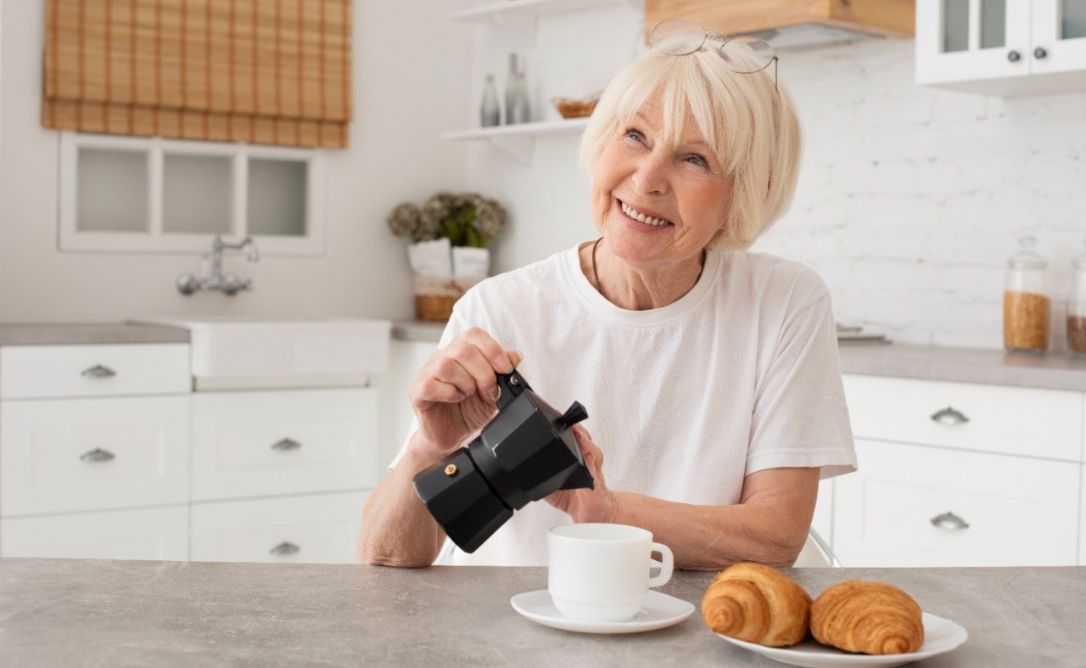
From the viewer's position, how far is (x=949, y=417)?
9.23ft

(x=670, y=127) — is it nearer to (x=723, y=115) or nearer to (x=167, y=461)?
(x=723, y=115)

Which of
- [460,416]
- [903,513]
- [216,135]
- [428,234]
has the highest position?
[216,135]

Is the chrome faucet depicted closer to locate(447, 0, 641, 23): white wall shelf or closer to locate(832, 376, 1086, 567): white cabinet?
locate(447, 0, 641, 23): white wall shelf

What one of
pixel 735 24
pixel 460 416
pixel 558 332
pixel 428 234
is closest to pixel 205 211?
pixel 428 234

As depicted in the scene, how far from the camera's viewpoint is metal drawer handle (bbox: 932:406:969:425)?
2787mm

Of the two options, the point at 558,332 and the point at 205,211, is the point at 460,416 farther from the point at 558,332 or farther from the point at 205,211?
the point at 205,211

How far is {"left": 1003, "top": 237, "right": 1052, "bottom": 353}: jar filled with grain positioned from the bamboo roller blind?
2.30 metres

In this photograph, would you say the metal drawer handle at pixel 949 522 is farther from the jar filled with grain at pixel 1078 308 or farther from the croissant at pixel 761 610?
the croissant at pixel 761 610

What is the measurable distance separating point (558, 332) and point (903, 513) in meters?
1.45

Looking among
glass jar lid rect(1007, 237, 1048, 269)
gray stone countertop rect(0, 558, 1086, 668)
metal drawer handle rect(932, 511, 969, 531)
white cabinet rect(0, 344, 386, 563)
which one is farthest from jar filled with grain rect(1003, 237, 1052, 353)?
gray stone countertop rect(0, 558, 1086, 668)

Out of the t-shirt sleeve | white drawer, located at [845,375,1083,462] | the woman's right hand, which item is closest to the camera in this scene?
the woman's right hand

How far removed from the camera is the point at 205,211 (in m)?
4.38

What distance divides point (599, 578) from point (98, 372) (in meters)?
2.71

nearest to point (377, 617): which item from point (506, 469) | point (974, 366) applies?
point (506, 469)
